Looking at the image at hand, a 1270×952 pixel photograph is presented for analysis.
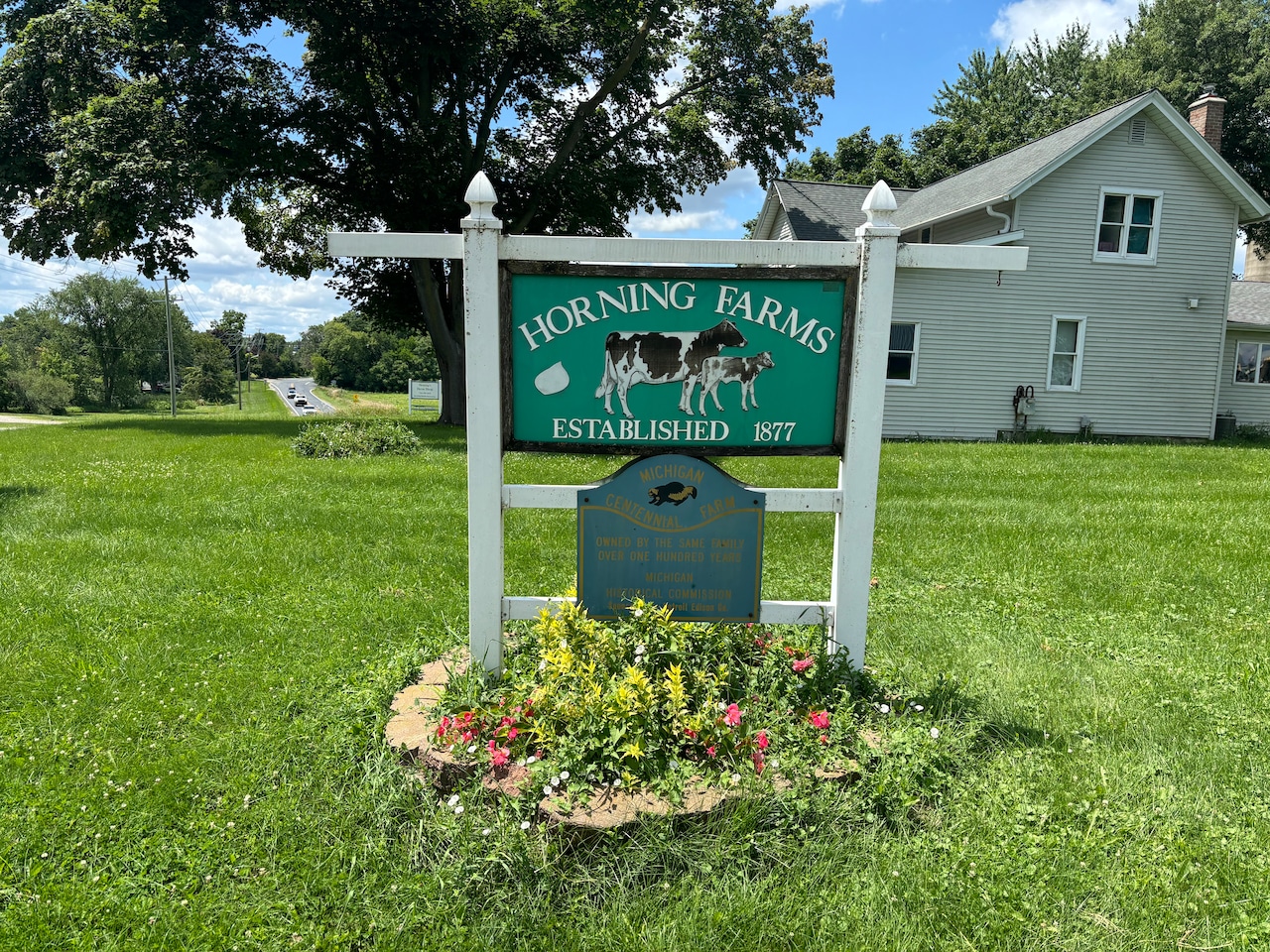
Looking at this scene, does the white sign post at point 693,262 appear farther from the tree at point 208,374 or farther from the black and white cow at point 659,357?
the tree at point 208,374

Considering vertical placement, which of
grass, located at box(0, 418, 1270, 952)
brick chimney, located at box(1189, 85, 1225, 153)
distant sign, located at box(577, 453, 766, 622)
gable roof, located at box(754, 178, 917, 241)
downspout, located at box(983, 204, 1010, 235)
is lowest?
grass, located at box(0, 418, 1270, 952)

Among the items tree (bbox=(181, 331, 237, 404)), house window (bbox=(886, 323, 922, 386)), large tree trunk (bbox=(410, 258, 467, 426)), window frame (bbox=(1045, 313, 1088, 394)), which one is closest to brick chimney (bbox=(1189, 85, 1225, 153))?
window frame (bbox=(1045, 313, 1088, 394))

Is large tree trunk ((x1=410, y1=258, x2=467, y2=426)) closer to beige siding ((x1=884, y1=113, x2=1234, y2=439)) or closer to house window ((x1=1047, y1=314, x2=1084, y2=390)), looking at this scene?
beige siding ((x1=884, y1=113, x2=1234, y2=439))

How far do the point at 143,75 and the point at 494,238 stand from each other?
1961cm

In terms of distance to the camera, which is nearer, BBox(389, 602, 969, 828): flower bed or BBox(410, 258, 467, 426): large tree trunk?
BBox(389, 602, 969, 828): flower bed

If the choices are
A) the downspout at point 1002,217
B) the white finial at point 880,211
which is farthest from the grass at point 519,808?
the downspout at point 1002,217

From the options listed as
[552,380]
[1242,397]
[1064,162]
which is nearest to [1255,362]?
[1242,397]

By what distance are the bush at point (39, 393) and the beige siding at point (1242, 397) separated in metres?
64.1

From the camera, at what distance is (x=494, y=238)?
3.15 meters

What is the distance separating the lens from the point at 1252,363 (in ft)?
69.2

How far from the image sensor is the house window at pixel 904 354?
18.7 metres

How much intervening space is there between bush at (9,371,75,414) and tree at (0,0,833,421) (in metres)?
44.9

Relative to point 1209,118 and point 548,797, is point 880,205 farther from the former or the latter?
point 1209,118

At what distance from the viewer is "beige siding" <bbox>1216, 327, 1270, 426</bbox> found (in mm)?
20750
